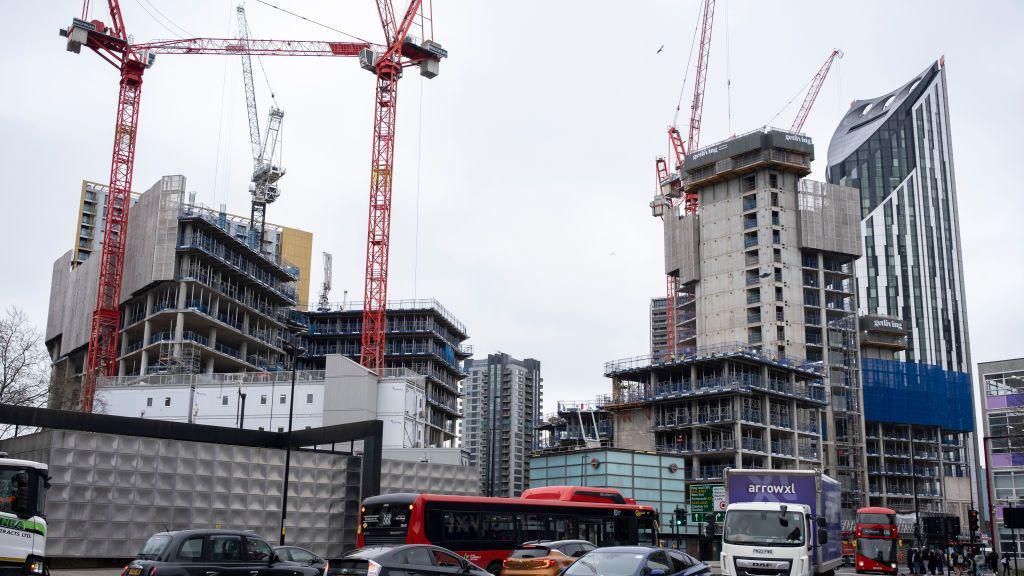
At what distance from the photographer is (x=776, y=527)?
83.2 feet

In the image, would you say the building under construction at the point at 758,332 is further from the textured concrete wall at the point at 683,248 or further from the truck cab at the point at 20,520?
the truck cab at the point at 20,520

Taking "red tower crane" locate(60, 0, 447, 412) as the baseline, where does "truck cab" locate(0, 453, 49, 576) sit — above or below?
below

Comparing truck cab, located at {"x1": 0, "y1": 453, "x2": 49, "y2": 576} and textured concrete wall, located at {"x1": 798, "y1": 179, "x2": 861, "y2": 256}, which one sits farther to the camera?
textured concrete wall, located at {"x1": 798, "y1": 179, "x2": 861, "y2": 256}

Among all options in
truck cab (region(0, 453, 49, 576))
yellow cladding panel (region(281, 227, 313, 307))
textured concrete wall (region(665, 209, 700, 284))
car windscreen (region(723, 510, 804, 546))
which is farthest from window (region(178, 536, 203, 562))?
yellow cladding panel (region(281, 227, 313, 307))

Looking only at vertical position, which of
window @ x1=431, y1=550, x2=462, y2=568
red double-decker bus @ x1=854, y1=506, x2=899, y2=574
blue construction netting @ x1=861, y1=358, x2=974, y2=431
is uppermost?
blue construction netting @ x1=861, y1=358, x2=974, y2=431

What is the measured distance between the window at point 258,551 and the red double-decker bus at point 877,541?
3891 centimetres

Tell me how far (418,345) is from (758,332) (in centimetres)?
4982

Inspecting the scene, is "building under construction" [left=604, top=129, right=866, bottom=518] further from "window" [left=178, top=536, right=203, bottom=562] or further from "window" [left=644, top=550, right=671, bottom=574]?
"window" [left=178, top=536, right=203, bottom=562]

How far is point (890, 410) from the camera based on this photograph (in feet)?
451

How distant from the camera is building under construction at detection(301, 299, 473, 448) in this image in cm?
13325

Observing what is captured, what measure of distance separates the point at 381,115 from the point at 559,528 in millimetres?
71453

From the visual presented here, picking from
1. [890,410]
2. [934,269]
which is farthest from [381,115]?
Result: [934,269]

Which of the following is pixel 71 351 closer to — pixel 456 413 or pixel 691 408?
pixel 456 413

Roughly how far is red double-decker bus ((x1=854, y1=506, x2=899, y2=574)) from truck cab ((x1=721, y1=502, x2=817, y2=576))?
28.9 m
